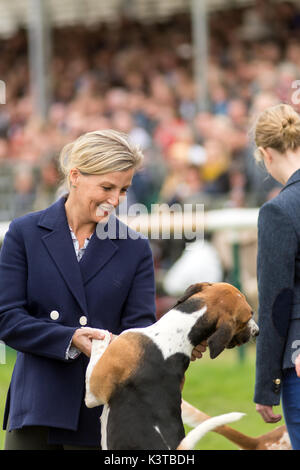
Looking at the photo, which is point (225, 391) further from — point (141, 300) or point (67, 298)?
point (67, 298)

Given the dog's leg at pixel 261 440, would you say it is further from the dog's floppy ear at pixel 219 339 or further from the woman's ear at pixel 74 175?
the woman's ear at pixel 74 175

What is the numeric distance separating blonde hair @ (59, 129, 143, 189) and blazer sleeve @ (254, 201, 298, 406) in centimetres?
61

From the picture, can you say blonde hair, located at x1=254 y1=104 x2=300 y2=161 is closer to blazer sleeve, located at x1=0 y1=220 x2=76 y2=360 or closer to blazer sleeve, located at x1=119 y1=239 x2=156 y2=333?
blazer sleeve, located at x1=119 y1=239 x2=156 y2=333

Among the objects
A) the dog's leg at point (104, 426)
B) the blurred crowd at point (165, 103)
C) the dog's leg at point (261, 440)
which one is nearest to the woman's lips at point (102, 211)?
the dog's leg at point (104, 426)

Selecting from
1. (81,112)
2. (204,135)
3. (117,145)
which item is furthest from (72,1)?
(117,145)

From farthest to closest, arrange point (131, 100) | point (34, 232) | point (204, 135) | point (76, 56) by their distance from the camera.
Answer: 1. point (76, 56)
2. point (131, 100)
3. point (204, 135)
4. point (34, 232)

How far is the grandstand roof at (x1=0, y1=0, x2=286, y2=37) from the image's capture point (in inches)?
669

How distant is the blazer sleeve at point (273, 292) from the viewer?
367 centimetres

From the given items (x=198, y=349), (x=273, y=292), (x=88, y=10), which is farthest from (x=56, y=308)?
(x=88, y=10)

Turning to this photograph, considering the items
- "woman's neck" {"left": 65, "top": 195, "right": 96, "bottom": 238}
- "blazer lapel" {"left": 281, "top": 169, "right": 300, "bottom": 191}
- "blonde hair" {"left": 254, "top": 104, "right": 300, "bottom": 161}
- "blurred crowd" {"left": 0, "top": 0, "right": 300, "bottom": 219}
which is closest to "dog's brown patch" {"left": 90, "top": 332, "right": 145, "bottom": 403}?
"woman's neck" {"left": 65, "top": 195, "right": 96, "bottom": 238}

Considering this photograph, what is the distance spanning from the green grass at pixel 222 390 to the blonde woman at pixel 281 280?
2101 millimetres
